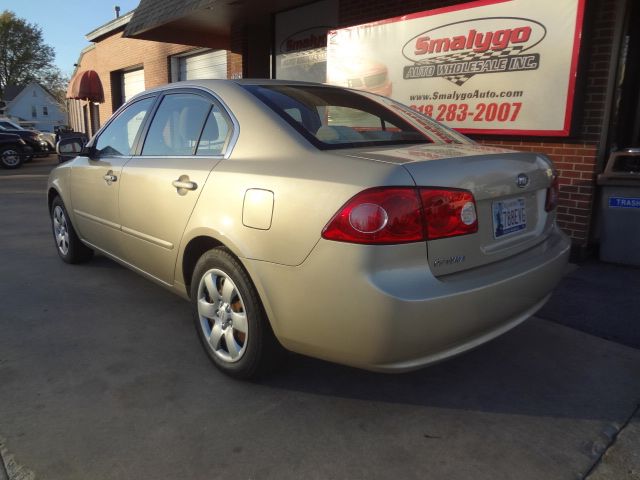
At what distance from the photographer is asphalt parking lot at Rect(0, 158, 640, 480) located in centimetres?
206

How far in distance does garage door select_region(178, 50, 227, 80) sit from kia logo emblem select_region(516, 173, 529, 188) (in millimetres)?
10372

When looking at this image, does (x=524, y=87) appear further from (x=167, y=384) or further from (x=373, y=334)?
(x=167, y=384)

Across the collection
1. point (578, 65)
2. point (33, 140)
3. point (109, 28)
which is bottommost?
point (33, 140)

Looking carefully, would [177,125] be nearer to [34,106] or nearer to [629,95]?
[629,95]

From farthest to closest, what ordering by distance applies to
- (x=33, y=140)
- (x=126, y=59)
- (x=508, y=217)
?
(x=33, y=140) → (x=126, y=59) → (x=508, y=217)

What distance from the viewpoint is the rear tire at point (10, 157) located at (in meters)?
16.3

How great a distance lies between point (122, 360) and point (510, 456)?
6.87 ft

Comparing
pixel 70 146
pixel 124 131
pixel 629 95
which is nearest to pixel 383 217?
pixel 124 131

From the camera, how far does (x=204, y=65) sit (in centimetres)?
1263

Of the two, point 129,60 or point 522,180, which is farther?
point 129,60

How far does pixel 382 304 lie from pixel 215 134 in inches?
59.7

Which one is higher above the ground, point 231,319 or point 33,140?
point 33,140

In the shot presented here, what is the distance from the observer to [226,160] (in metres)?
2.68

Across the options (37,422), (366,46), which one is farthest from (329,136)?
(366,46)
